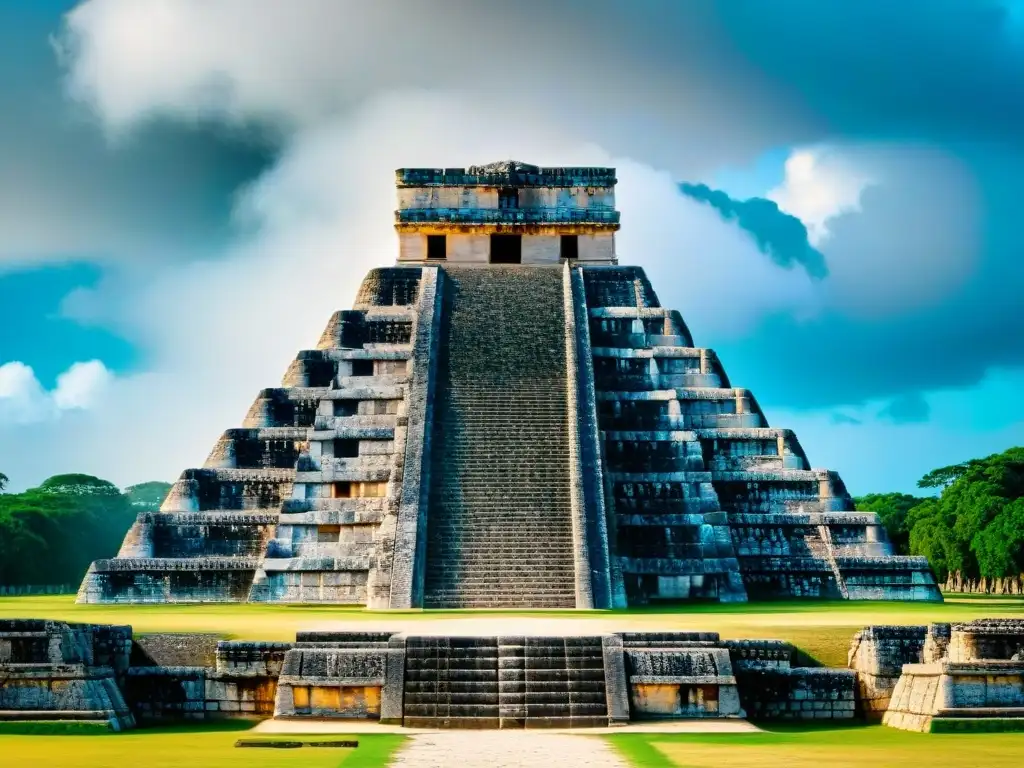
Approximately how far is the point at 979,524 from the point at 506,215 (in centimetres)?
2361

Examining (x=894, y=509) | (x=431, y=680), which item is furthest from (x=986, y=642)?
Answer: (x=894, y=509)

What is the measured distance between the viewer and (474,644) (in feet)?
43.7

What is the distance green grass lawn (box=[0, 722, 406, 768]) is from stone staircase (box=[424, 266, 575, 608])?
712 cm

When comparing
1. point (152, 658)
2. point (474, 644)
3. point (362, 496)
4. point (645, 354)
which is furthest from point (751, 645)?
point (645, 354)

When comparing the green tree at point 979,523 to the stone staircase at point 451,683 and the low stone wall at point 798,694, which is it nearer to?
the low stone wall at point 798,694

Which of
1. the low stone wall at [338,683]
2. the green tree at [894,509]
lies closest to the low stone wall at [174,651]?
the low stone wall at [338,683]

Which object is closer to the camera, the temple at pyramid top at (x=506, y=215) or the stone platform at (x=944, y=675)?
the stone platform at (x=944, y=675)

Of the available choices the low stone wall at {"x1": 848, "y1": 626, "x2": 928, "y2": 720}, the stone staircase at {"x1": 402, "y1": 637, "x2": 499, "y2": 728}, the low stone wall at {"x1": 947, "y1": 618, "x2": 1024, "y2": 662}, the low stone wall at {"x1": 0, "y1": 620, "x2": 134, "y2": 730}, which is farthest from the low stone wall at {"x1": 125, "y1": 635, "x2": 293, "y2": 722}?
the low stone wall at {"x1": 947, "y1": 618, "x2": 1024, "y2": 662}

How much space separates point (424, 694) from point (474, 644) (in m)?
0.76

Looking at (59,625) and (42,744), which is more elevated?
(59,625)

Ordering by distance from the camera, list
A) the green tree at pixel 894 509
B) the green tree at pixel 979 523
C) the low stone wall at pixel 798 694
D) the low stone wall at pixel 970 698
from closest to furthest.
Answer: the low stone wall at pixel 970 698, the low stone wall at pixel 798 694, the green tree at pixel 979 523, the green tree at pixel 894 509

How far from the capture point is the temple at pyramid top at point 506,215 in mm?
31219

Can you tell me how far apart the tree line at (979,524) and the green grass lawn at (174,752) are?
117 feet

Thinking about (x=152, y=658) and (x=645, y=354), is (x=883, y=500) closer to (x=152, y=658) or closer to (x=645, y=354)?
(x=645, y=354)
